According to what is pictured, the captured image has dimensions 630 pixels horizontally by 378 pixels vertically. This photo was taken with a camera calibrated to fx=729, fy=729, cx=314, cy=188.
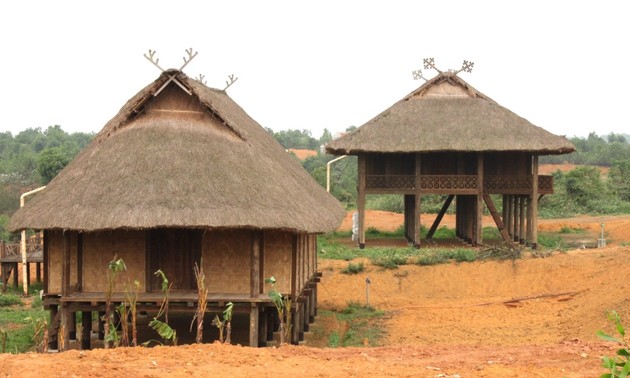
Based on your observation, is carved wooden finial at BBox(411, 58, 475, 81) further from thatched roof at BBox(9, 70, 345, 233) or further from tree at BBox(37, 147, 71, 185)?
tree at BBox(37, 147, 71, 185)

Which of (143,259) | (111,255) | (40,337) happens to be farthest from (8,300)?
(143,259)

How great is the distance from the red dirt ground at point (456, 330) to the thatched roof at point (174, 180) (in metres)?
3.29

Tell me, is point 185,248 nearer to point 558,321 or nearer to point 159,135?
point 159,135

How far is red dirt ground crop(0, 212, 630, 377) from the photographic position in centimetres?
827

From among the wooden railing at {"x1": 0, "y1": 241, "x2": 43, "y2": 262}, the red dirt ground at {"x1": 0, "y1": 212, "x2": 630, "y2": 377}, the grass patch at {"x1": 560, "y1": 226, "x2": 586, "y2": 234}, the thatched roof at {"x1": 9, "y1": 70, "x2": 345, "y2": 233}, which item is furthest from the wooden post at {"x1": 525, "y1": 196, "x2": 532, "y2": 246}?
the wooden railing at {"x1": 0, "y1": 241, "x2": 43, "y2": 262}

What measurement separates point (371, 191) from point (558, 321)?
1031 centimetres

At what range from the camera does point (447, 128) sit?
83.3ft

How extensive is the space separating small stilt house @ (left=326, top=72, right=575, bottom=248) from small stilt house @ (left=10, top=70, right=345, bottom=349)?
10.5 meters

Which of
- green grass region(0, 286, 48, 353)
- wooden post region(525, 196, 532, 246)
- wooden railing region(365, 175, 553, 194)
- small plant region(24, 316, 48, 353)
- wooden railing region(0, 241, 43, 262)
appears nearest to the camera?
small plant region(24, 316, 48, 353)

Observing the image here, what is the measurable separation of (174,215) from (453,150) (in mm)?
13836

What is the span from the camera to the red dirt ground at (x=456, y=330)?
8.27 m

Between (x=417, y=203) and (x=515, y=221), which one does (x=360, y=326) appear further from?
(x=515, y=221)

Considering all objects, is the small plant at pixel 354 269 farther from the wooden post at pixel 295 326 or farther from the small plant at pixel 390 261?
the wooden post at pixel 295 326

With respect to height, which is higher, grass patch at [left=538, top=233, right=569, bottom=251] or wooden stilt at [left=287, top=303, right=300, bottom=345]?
grass patch at [left=538, top=233, right=569, bottom=251]
